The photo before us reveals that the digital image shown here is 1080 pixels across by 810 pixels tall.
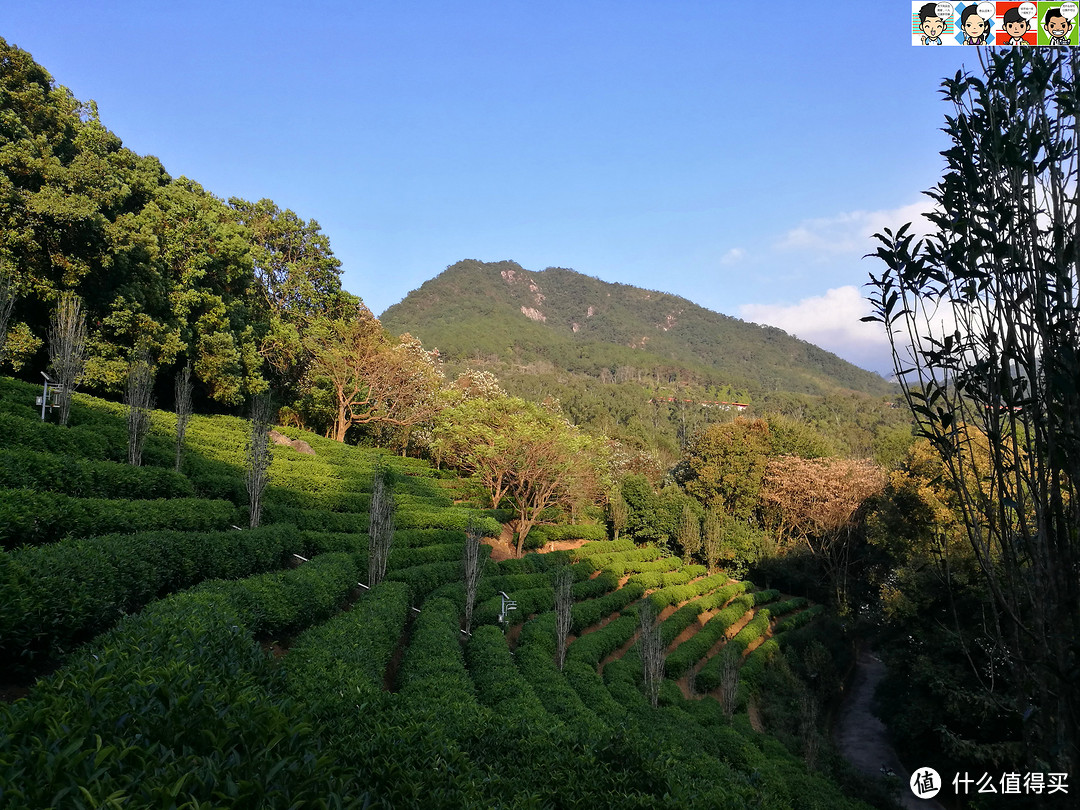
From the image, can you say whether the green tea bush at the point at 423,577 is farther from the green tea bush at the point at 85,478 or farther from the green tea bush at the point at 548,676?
the green tea bush at the point at 85,478

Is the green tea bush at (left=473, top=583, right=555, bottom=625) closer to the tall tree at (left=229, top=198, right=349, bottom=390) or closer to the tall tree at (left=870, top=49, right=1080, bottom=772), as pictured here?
the tall tree at (left=870, top=49, right=1080, bottom=772)

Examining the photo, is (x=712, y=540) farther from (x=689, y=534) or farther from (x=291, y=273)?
(x=291, y=273)

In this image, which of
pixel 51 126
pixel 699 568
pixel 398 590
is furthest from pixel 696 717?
pixel 51 126

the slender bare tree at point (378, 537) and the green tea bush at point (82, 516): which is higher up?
the green tea bush at point (82, 516)

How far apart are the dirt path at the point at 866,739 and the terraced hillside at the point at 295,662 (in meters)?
3.26

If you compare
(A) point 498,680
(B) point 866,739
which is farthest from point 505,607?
(B) point 866,739

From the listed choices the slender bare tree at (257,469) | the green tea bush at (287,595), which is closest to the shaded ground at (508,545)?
the slender bare tree at (257,469)

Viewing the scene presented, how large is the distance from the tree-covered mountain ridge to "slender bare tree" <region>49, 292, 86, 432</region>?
86111 mm

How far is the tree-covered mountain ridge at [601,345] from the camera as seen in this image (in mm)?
125625

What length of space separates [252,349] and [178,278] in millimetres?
3966

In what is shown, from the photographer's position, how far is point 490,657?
37.0 ft

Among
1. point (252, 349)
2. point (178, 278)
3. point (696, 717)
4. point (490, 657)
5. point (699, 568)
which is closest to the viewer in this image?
point (490, 657)

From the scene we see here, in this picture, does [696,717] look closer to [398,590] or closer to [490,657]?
[490,657]

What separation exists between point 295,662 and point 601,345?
15074cm
